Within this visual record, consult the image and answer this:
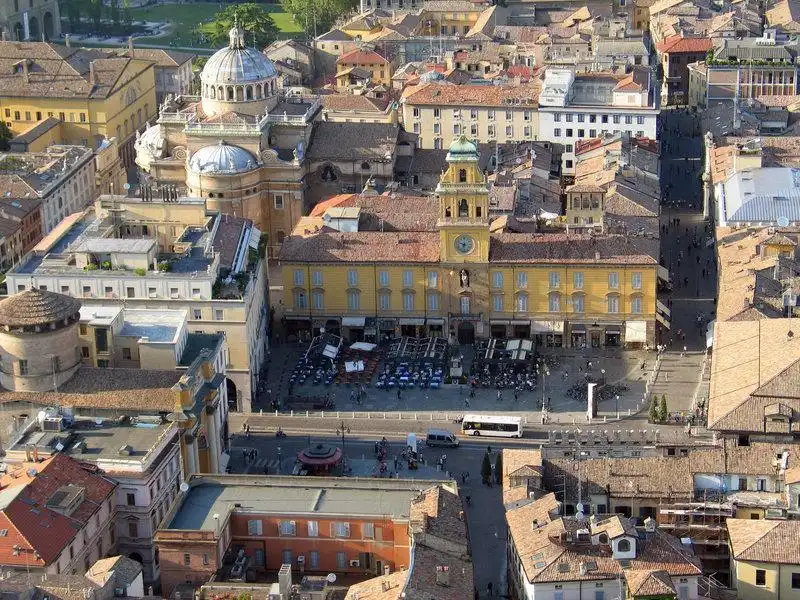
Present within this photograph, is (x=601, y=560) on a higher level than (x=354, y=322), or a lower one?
higher

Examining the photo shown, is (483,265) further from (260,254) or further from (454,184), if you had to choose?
(260,254)

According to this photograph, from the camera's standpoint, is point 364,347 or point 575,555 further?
point 364,347

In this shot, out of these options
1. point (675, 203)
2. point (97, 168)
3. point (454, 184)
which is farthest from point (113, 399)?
point (675, 203)

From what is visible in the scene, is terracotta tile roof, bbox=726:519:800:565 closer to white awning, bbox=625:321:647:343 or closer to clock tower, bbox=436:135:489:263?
white awning, bbox=625:321:647:343

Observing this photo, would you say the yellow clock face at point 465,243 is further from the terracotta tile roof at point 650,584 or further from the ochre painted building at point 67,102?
the ochre painted building at point 67,102

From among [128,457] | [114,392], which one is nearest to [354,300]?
[114,392]

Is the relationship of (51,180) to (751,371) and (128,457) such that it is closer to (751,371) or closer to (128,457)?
(128,457)

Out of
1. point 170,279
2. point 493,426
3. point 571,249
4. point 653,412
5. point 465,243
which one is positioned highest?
point 170,279
